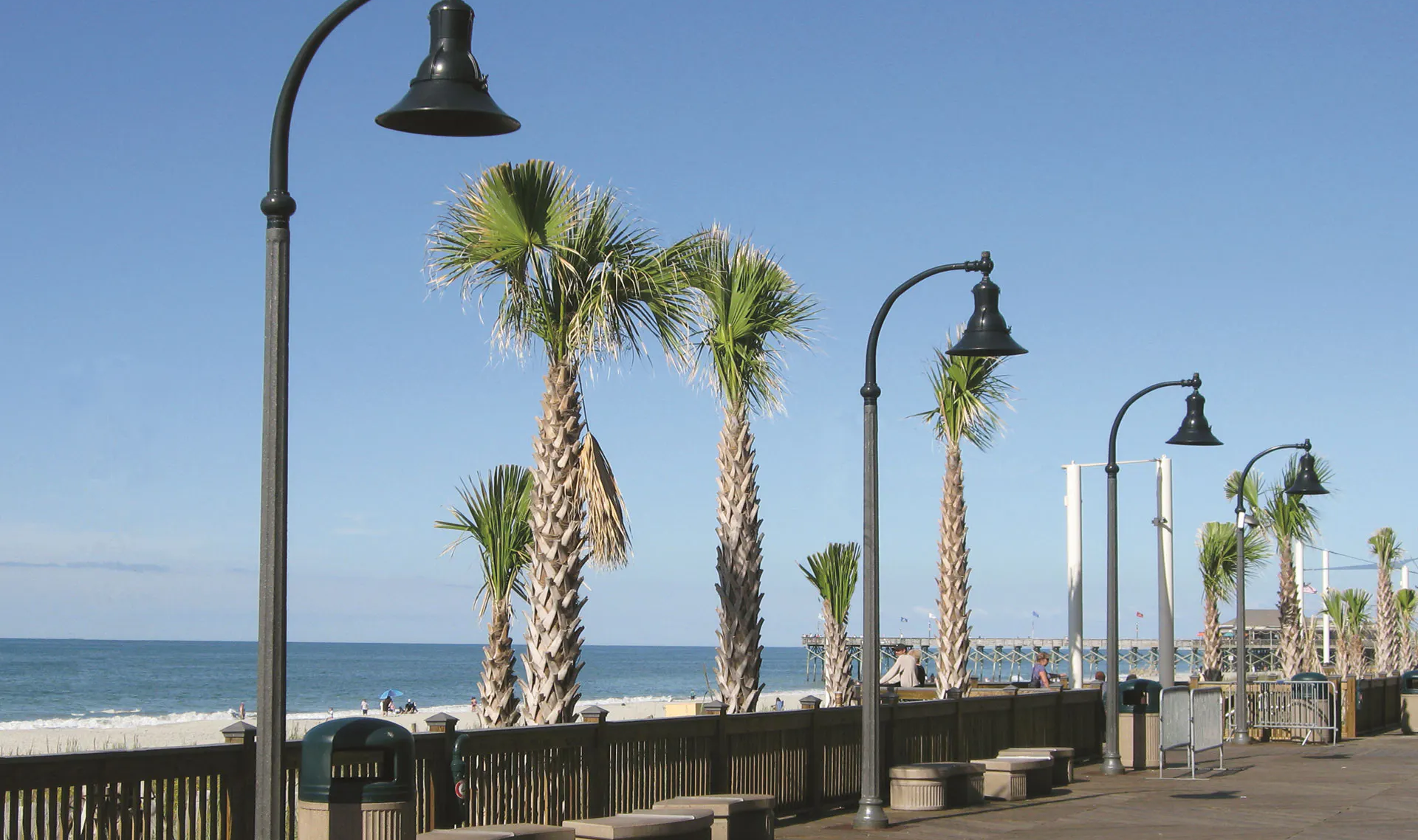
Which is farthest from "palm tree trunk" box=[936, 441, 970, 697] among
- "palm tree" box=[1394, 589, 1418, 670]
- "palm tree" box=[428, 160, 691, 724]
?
"palm tree" box=[1394, 589, 1418, 670]

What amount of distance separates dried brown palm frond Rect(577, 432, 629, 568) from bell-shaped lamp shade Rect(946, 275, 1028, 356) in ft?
14.9

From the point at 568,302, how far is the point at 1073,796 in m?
7.85

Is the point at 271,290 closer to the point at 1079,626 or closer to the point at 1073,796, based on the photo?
the point at 1073,796

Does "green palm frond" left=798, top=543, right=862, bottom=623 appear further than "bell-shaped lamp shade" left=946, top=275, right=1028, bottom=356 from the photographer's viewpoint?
Yes

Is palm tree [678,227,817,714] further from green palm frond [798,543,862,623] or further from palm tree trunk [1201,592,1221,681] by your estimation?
palm tree trunk [1201,592,1221,681]

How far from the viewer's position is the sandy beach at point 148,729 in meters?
46.9

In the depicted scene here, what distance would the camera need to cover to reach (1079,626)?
33.1 m

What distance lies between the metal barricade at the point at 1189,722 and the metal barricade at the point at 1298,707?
6.92 meters

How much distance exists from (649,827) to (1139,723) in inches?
475

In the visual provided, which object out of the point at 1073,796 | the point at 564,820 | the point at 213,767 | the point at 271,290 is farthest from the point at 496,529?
the point at 271,290

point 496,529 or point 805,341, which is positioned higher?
point 805,341

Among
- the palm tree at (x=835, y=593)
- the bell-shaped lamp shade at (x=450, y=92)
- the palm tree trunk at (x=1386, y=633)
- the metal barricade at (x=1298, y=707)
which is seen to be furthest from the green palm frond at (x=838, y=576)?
the palm tree trunk at (x=1386, y=633)

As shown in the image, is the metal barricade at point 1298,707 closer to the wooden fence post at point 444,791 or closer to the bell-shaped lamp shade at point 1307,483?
the bell-shaped lamp shade at point 1307,483

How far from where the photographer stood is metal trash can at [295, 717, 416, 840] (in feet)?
29.7
